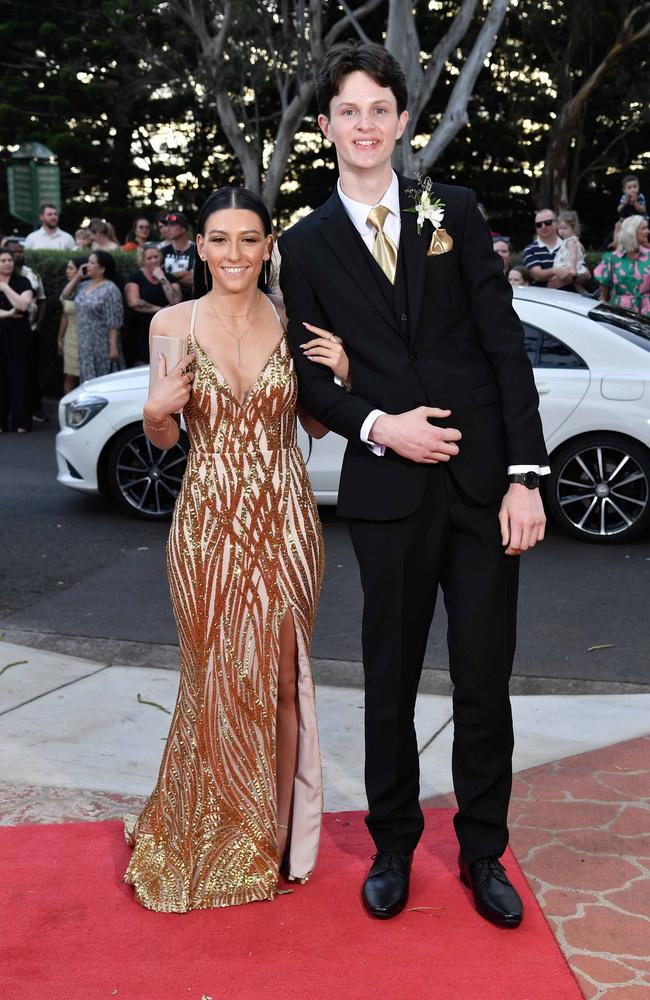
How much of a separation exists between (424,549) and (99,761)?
6.66 ft

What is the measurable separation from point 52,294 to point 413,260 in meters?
13.9

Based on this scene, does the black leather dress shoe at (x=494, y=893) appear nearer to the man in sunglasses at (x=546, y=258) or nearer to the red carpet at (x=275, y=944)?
the red carpet at (x=275, y=944)

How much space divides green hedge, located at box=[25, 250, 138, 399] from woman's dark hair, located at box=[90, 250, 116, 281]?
2.84 m

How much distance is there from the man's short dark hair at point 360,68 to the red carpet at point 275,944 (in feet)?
7.51

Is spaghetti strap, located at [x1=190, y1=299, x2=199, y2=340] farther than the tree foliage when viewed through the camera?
No

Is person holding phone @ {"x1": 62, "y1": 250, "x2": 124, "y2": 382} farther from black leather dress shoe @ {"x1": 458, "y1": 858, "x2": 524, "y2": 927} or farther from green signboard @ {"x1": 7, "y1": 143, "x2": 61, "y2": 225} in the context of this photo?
green signboard @ {"x1": 7, "y1": 143, "x2": 61, "y2": 225}

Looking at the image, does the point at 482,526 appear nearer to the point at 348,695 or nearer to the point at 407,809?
the point at 407,809

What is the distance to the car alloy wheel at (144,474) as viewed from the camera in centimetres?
938

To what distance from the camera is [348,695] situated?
573cm

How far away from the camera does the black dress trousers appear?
3529 millimetres

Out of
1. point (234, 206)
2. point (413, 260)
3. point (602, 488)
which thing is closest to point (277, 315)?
point (234, 206)

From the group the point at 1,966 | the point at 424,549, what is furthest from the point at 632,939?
the point at 1,966

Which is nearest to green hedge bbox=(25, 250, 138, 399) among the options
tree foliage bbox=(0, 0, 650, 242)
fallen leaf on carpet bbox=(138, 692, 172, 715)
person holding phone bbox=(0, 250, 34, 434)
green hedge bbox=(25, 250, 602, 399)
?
green hedge bbox=(25, 250, 602, 399)

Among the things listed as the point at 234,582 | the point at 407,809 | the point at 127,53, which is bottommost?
Result: the point at 407,809
